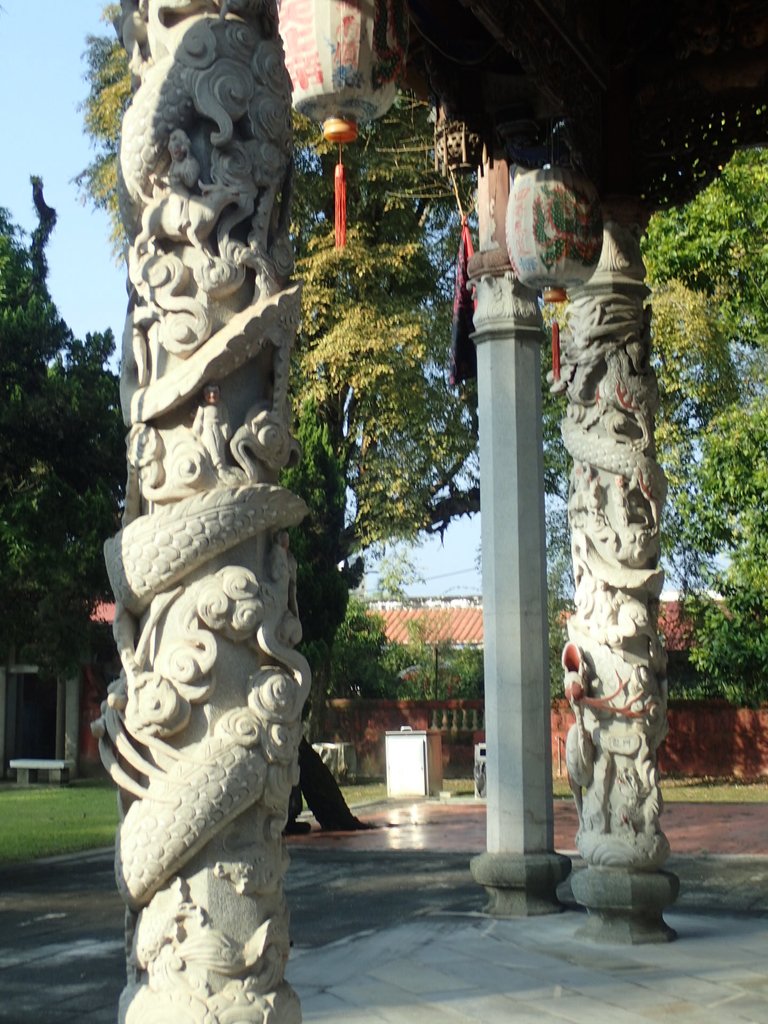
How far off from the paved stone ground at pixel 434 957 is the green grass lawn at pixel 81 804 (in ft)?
8.26

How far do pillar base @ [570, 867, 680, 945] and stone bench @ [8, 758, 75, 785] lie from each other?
1678 centimetres

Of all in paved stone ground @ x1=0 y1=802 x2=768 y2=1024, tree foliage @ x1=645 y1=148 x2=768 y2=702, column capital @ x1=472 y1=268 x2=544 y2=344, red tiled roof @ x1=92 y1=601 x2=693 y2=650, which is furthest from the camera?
red tiled roof @ x1=92 y1=601 x2=693 y2=650

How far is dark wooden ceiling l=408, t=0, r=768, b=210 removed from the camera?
5645 mm

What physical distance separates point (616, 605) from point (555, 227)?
1547mm

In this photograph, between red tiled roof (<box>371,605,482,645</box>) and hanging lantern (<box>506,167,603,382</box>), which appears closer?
hanging lantern (<box>506,167,603,382</box>)

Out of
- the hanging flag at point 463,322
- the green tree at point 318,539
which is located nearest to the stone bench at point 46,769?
the green tree at point 318,539

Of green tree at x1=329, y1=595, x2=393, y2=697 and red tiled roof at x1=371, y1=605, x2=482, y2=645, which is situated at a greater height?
red tiled roof at x1=371, y1=605, x2=482, y2=645

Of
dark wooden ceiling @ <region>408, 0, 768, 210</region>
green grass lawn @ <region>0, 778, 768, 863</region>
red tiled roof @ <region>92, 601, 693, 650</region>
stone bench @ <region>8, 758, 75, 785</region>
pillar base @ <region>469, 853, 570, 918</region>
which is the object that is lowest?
green grass lawn @ <region>0, 778, 768, 863</region>

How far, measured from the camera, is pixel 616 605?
18.6 feet

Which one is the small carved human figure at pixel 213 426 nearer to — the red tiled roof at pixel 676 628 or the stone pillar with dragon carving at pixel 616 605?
the stone pillar with dragon carving at pixel 616 605

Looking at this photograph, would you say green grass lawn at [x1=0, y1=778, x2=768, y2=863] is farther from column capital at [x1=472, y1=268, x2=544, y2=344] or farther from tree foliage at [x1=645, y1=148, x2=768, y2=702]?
column capital at [x1=472, y1=268, x2=544, y2=344]

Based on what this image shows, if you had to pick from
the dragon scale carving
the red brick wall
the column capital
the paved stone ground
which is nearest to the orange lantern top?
the dragon scale carving

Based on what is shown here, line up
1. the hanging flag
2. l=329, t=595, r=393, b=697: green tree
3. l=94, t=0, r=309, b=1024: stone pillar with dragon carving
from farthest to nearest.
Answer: l=329, t=595, r=393, b=697: green tree, the hanging flag, l=94, t=0, r=309, b=1024: stone pillar with dragon carving

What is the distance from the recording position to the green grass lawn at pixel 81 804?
1308cm
